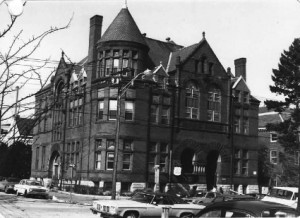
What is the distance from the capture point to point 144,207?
17.0m

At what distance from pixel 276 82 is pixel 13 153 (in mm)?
51936

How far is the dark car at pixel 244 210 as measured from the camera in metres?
8.24

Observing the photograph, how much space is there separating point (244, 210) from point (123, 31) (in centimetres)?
3405

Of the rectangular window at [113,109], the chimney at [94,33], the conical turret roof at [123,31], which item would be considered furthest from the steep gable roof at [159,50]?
the rectangular window at [113,109]

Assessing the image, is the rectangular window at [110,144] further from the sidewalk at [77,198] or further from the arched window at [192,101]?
the arched window at [192,101]

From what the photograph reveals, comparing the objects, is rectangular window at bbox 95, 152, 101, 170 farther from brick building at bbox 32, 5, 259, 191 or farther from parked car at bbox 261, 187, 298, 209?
parked car at bbox 261, 187, 298, 209

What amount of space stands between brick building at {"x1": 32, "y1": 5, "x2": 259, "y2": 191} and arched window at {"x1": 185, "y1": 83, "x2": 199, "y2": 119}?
0.10 metres

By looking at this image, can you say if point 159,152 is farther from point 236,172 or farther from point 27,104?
point 27,104

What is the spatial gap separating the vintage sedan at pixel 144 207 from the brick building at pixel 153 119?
19.7 meters

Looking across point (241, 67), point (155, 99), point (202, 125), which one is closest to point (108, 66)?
point (155, 99)

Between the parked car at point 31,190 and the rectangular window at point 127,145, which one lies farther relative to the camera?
the rectangular window at point 127,145

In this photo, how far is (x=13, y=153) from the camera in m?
4.87

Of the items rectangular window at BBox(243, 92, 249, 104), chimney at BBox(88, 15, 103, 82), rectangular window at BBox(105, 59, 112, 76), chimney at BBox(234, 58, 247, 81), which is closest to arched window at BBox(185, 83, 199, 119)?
rectangular window at BBox(243, 92, 249, 104)

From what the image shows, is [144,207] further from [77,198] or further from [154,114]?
[154,114]
